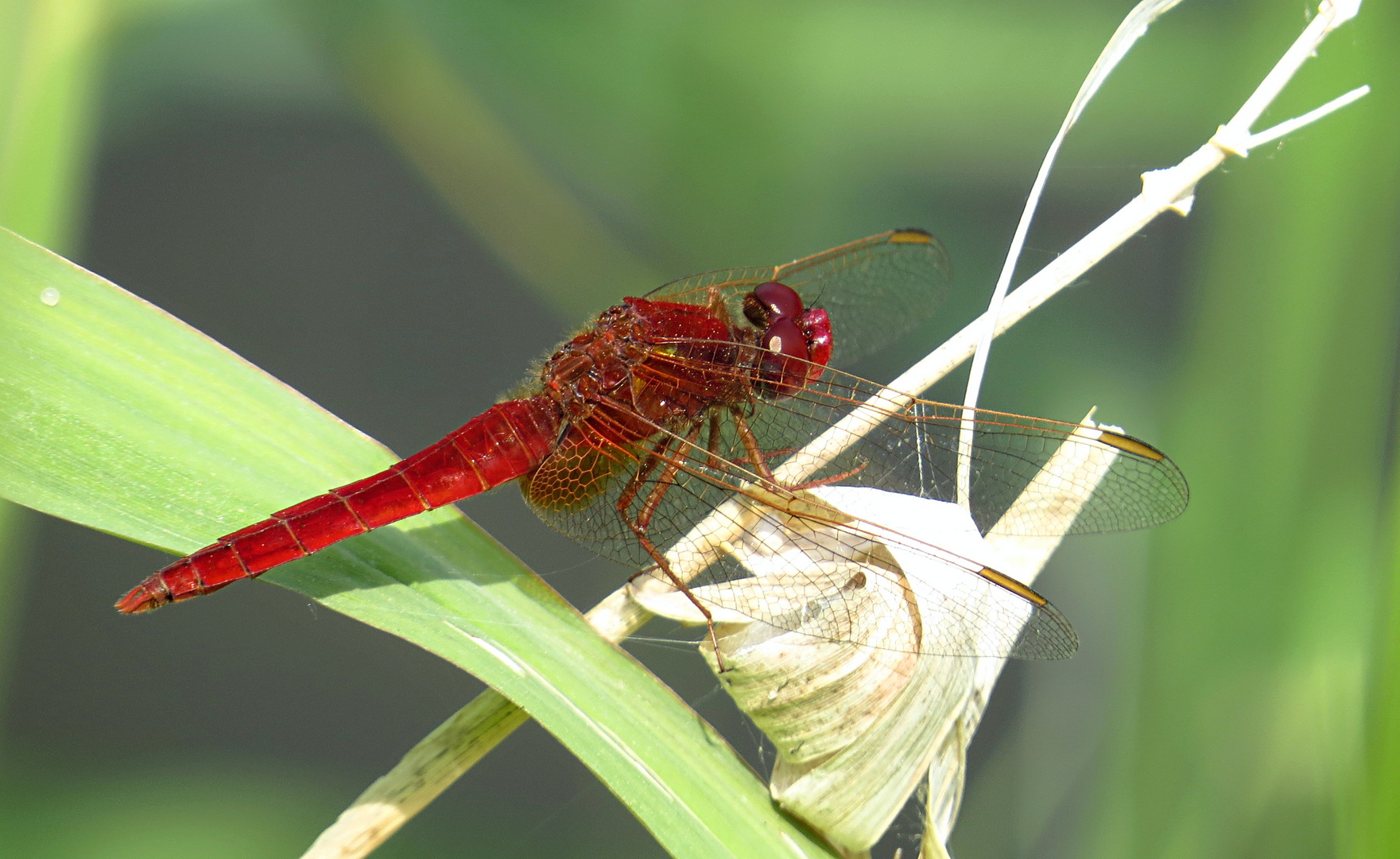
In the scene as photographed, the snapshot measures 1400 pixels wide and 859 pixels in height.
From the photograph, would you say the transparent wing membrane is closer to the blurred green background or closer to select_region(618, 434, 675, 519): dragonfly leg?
select_region(618, 434, 675, 519): dragonfly leg

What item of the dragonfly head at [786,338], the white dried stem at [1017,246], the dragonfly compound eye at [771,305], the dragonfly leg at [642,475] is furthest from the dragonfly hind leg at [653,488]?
the white dried stem at [1017,246]

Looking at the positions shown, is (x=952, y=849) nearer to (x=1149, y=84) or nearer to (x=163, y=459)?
(x=163, y=459)

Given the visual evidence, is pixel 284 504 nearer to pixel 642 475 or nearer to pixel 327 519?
pixel 327 519

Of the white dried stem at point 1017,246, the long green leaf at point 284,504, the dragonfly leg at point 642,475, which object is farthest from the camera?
the dragonfly leg at point 642,475

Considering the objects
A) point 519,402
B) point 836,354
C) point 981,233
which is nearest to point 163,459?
point 519,402

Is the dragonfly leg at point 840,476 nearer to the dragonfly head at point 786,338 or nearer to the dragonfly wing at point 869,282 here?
the dragonfly head at point 786,338

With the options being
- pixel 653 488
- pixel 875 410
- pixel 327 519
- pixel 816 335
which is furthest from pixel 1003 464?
pixel 327 519
